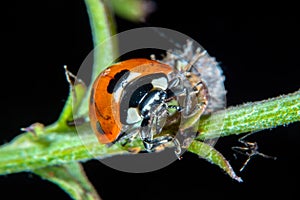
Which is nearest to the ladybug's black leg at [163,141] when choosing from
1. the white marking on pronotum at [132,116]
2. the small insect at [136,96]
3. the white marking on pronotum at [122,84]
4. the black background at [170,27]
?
the small insect at [136,96]

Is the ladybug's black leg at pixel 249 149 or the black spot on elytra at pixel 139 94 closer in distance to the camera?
the ladybug's black leg at pixel 249 149

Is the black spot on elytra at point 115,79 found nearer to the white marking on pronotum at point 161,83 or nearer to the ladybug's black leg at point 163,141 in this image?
the white marking on pronotum at point 161,83

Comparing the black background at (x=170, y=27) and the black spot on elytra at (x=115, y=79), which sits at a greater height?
the black background at (x=170, y=27)

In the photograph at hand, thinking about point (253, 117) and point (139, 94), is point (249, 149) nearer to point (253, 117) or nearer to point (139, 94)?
point (253, 117)

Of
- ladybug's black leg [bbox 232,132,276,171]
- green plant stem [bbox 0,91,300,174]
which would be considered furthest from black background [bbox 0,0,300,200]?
ladybug's black leg [bbox 232,132,276,171]

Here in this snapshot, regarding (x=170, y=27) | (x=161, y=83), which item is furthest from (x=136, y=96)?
(x=170, y=27)

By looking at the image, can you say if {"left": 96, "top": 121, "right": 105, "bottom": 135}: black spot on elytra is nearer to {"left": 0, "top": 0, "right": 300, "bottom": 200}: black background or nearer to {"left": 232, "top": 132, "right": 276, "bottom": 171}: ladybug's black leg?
{"left": 232, "top": 132, "right": 276, "bottom": 171}: ladybug's black leg
